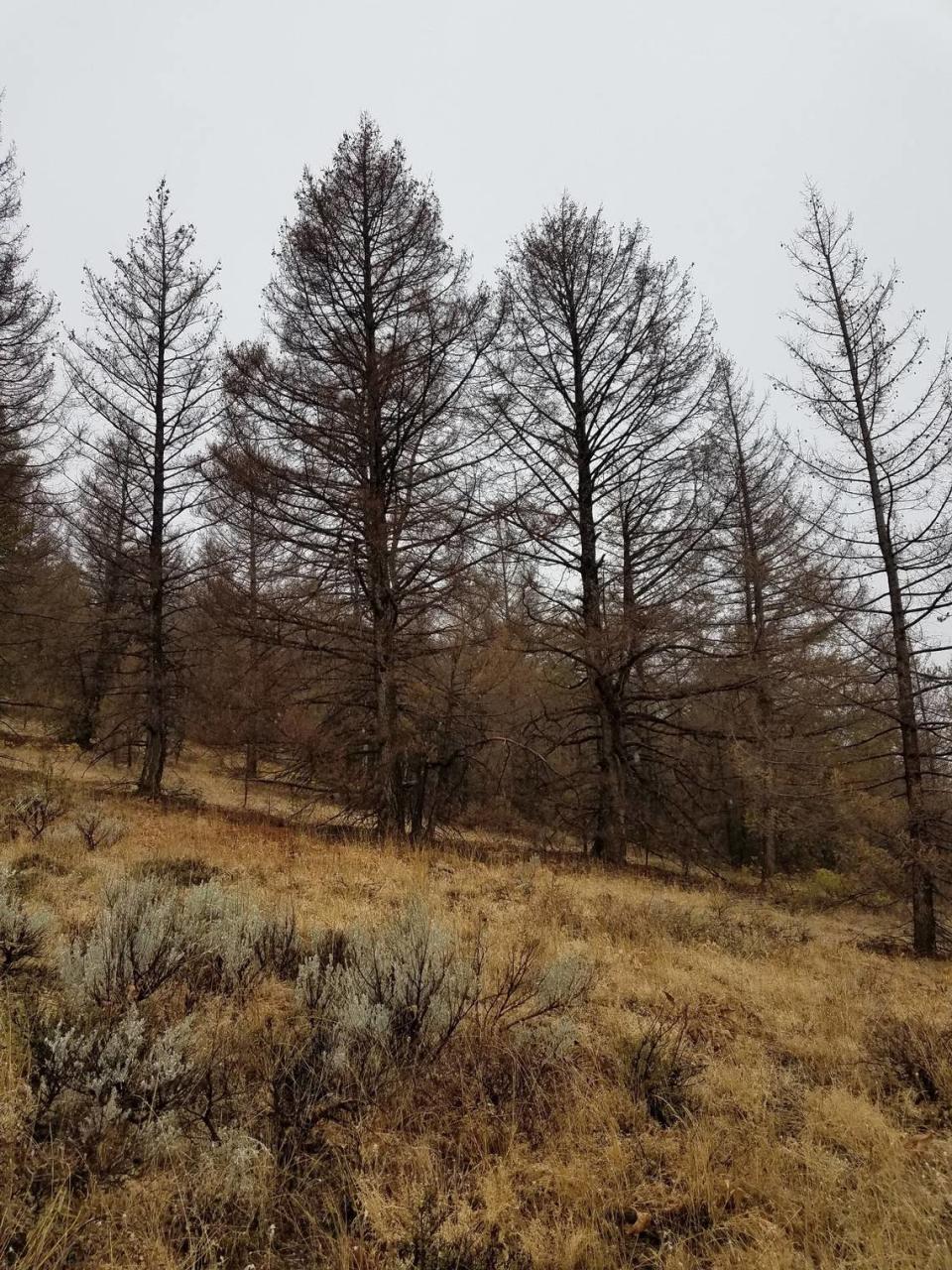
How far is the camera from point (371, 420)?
33.5 ft

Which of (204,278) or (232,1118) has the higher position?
(204,278)

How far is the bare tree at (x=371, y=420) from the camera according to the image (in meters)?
9.83

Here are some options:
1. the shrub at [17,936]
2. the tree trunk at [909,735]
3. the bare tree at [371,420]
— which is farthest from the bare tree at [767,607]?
the shrub at [17,936]

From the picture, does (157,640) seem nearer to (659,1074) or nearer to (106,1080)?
(106,1080)

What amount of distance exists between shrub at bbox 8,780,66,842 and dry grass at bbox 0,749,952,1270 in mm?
2524

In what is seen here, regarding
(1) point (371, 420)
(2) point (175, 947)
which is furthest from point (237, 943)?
(1) point (371, 420)

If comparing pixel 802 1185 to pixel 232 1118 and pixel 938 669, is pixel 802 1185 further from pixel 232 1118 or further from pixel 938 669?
pixel 938 669

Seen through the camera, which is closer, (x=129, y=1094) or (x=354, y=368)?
(x=129, y=1094)

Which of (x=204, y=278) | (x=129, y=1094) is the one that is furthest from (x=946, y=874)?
(x=204, y=278)

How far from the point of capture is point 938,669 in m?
9.80

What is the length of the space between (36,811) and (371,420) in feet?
23.2

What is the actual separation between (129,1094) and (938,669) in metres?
11.2

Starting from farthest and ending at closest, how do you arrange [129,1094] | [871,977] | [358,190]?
1. [358,190]
2. [871,977]
3. [129,1094]

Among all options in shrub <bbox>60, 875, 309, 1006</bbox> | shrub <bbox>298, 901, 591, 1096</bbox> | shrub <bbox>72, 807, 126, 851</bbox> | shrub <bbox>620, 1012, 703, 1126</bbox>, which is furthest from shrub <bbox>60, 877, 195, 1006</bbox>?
shrub <bbox>72, 807, 126, 851</bbox>
